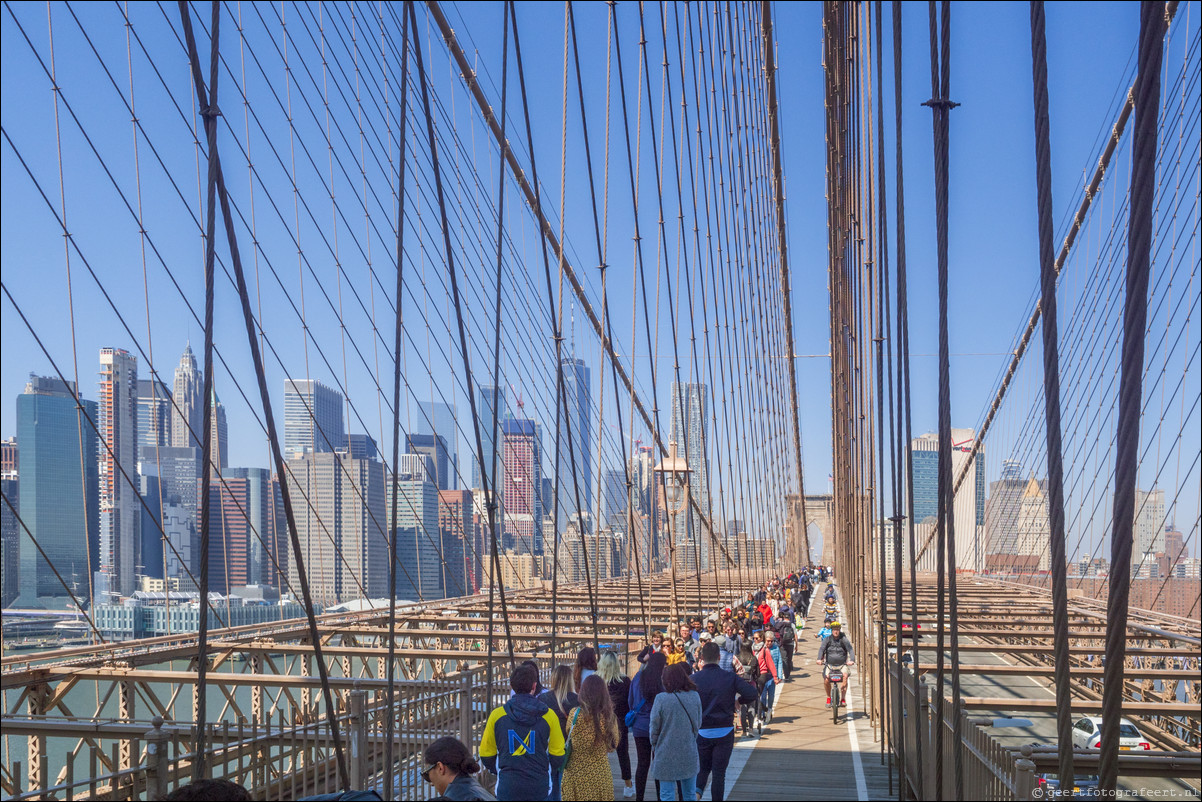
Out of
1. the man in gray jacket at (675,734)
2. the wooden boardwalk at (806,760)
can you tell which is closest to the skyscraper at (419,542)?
the wooden boardwalk at (806,760)

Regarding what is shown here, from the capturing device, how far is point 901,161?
15.6 ft

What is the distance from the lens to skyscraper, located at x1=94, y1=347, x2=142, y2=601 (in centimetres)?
2241

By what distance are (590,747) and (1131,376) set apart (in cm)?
300

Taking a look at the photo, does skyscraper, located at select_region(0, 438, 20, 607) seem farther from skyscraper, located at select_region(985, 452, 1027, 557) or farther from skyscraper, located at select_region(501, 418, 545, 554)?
skyscraper, located at select_region(985, 452, 1027, 557)

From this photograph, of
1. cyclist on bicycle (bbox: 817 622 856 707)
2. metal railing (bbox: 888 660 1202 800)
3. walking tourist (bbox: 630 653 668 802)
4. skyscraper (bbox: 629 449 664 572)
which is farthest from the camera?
skyscraper (bbox: 629 449 664 572)

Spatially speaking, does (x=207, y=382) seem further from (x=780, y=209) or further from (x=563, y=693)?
(x=780, y=209)

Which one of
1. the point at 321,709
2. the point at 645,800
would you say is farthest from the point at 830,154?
the point at 645,800

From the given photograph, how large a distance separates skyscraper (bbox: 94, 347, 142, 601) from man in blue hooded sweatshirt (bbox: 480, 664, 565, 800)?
756 inches

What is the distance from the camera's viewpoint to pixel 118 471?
22.0 m

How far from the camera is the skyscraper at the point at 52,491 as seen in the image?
1828cm

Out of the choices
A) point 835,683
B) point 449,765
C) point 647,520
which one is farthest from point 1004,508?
point 449,765

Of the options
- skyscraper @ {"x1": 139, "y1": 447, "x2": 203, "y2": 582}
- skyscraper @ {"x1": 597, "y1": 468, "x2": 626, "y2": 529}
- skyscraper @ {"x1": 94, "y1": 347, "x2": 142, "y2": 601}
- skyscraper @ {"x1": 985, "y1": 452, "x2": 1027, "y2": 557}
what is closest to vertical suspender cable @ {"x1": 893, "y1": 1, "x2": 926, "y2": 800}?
skyscraper @ {"x1": 597, "y1": 468, "x2": 626, "y2": 529}

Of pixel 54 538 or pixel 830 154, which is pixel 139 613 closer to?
pixel 54 538

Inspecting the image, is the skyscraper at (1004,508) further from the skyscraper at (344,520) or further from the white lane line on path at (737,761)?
the white lane line on path at (737,761)
